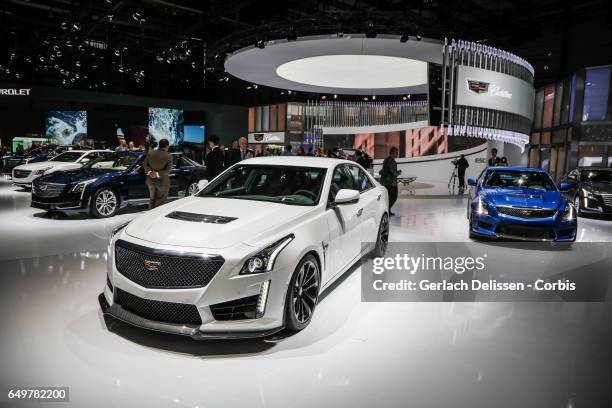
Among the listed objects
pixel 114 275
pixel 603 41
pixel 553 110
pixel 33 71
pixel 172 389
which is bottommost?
pixel 172 389

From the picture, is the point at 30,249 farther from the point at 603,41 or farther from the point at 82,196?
the point at 603,41

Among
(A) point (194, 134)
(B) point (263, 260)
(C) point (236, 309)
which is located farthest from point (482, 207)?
(A) point (194, 134)

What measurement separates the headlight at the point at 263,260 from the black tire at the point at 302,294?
0.78ft

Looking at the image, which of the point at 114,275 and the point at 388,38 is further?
the point at 388,38

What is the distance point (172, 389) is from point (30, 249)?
4.34 metres

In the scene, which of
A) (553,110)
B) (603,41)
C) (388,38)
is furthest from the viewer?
(553,110)

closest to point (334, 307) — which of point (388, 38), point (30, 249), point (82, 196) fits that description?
point (30, 249)

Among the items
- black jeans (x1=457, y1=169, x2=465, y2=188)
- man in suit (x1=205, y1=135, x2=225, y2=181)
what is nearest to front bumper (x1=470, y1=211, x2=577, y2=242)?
man in suit (x1=205, y1=135, x2=225, y2=181)

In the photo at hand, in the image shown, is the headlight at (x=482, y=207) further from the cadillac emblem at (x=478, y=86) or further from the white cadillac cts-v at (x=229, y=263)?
the cadillac emblem at (x=478, y=86)

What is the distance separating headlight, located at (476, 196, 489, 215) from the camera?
625 cm

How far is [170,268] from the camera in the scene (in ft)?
8.98

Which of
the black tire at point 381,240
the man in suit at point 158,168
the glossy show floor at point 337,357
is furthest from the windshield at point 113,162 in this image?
the black tire at point 381,240

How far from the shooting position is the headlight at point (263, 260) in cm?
274

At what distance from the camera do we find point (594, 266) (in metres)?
5.34
